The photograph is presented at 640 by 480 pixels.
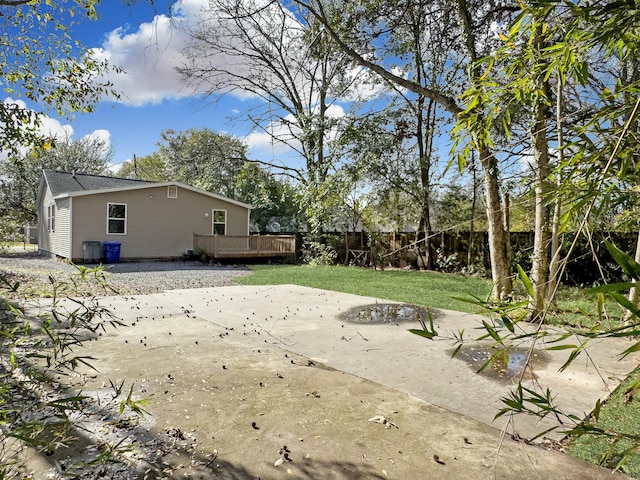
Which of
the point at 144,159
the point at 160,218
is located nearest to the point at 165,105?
the point at 160,218

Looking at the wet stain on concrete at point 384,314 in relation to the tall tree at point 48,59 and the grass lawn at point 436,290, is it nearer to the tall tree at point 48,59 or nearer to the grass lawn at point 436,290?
the grass lawn at point 436,290

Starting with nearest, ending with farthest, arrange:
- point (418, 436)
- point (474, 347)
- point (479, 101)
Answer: point (479, 101), point (418, 436), point (474, 347)

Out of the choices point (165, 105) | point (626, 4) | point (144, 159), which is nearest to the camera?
point (626, 4)

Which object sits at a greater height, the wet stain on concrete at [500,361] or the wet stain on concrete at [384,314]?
the wet stain on concrete at [384,314]

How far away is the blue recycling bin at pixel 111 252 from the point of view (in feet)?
47.1

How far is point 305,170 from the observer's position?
1530 centimetres

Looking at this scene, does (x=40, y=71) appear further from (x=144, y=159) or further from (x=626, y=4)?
(x=144, y=159)

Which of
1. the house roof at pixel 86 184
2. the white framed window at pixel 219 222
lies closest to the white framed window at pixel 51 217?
the house roof at pixel 86 184

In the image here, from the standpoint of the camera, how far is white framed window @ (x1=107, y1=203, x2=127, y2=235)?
15.0 m

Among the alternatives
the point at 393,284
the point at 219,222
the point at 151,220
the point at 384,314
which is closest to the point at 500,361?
the point at 384,314

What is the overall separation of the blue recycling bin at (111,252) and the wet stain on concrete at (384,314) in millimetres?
11371

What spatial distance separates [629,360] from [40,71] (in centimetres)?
733

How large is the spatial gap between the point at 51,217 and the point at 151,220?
A: 4.66m

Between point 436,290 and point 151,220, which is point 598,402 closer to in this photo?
point 436,290
